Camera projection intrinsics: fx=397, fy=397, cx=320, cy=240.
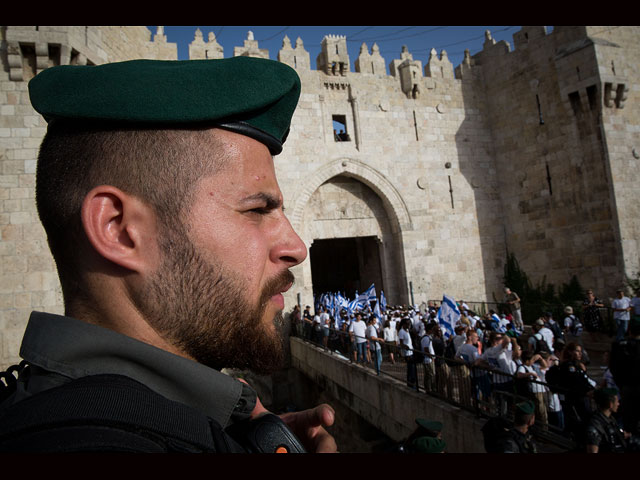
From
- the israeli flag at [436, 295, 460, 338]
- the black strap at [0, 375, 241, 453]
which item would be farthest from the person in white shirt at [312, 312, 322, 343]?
the black strap at [0, 375, 241, 453]

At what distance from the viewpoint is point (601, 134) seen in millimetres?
12289

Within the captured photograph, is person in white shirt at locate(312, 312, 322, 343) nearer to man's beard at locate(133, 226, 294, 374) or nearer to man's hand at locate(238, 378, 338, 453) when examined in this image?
man's hand at locate(238, 378, 338, 453)

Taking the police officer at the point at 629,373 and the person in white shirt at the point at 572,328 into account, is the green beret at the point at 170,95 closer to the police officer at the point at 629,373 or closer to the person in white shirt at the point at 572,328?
the police officer at the point at 629,373

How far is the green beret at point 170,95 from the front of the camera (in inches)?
30.4

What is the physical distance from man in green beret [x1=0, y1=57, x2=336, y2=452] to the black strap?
14 cm

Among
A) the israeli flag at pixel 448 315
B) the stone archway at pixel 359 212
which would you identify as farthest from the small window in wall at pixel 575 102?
the israeli flag at pixel 448 315

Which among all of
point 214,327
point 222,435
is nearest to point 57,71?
point 214,327

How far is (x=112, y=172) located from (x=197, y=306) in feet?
1.00

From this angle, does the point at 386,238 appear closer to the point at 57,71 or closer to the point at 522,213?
the point at 522,213

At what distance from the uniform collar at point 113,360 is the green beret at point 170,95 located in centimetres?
40

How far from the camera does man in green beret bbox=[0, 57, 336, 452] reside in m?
0.69

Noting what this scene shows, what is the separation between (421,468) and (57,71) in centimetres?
108

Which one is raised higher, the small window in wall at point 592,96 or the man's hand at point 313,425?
the small window in wall at point 592,96

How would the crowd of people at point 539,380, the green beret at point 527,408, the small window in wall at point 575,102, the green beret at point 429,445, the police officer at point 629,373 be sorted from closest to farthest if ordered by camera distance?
the green beret at point 429,445
the crowd of people at point 539,380
the green beret at point 527,408
the police officer at point 629,373
the small window in wall at point 575,102
